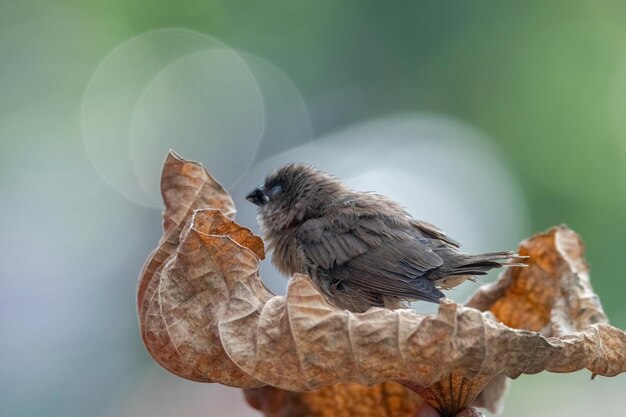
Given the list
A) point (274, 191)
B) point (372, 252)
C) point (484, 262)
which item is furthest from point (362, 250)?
point (274, 191)

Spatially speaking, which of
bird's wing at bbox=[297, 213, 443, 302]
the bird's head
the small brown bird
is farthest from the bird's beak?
bird's wing at bbox=[297, 213, 443, 302]

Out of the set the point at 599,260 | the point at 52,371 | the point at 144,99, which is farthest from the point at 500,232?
the point at 52,371

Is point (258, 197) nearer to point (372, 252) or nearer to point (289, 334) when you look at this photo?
point (372, 252)

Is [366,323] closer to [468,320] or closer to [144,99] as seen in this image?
[468,320]

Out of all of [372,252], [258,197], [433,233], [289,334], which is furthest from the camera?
[258,197]

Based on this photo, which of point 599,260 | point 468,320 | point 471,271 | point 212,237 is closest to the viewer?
point 468,320

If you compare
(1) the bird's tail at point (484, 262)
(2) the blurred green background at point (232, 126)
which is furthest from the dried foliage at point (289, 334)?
(2) the blurred green background at point (232, 126)

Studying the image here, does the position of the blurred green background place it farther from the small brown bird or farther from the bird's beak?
the small brown bird
